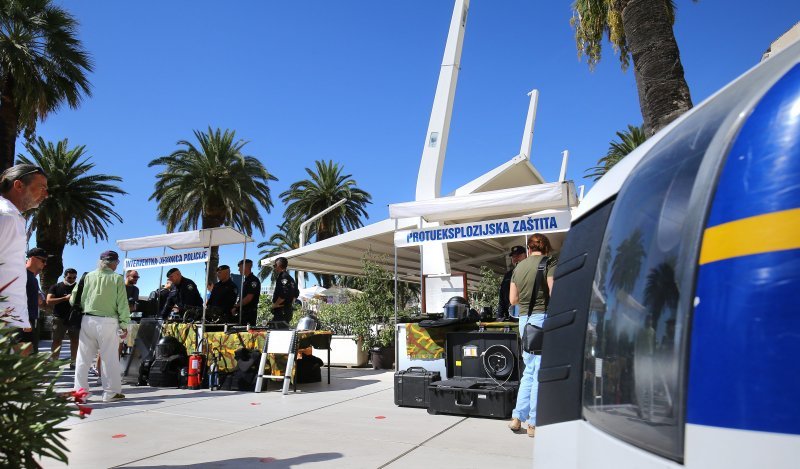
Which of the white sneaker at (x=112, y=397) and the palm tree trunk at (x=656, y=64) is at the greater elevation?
the palm tree trunk at (x=656, y=64)

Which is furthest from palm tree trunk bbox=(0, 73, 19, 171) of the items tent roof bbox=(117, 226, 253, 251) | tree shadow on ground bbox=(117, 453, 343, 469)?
tree shadow on ground bbox=(117, 453, 343, 469)

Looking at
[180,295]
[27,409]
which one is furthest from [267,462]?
[180,295]

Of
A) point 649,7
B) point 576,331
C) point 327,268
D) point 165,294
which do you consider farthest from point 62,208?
point 576,331

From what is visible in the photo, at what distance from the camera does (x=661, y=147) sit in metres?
1.48

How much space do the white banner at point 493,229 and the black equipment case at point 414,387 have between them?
5.85 feet

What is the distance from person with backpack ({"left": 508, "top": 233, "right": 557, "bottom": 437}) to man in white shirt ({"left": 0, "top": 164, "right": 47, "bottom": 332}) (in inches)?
157

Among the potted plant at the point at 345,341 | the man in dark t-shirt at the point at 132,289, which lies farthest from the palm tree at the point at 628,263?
the potted plant at the point at 345,341

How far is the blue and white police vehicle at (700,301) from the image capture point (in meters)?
0.97

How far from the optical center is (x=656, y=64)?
8344 mm

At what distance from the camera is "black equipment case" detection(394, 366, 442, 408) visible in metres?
6.79

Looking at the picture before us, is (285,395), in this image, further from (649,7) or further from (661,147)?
(649,7)

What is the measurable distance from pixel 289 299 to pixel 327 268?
25.4 ft

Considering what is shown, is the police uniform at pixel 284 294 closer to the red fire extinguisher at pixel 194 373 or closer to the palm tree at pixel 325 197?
the red fire extinguisher at pixel 194 373

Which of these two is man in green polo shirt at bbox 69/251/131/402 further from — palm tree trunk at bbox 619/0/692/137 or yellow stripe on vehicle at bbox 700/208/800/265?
palm tree trunk at bbox 619/0/692/137
